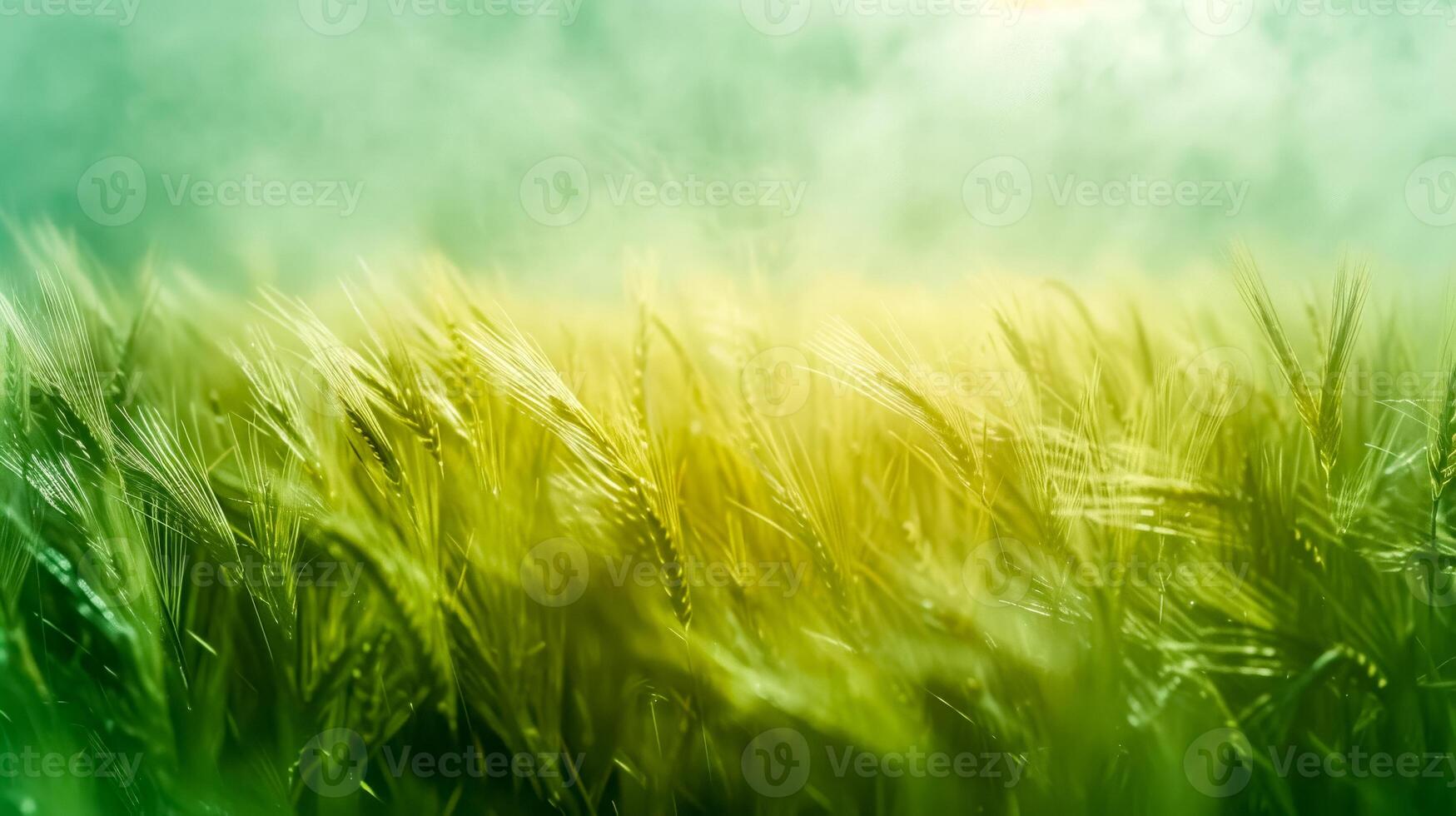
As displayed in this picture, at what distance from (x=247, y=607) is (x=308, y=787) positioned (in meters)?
0.17

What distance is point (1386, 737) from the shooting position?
665mm

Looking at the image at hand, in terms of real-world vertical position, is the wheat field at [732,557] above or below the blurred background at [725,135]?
below

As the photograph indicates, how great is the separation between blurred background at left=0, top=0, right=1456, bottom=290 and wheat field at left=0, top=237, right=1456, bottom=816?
0.05m

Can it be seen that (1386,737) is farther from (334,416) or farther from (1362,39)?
(334,416)

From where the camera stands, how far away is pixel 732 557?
627 mm

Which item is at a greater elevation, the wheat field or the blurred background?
the blurred background

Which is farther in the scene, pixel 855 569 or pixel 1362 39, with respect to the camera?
pixel 1362 39

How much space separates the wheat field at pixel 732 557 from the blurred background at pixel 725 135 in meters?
0.05

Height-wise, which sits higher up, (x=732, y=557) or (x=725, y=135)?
(x=725, y=135)

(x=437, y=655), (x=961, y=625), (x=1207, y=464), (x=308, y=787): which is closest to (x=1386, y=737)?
(x=1207, y=464)

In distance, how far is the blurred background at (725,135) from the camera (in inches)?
27.0

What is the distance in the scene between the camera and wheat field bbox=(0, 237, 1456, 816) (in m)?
0.62

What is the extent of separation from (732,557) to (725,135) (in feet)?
1.25

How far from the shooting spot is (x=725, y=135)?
2.26 ft
